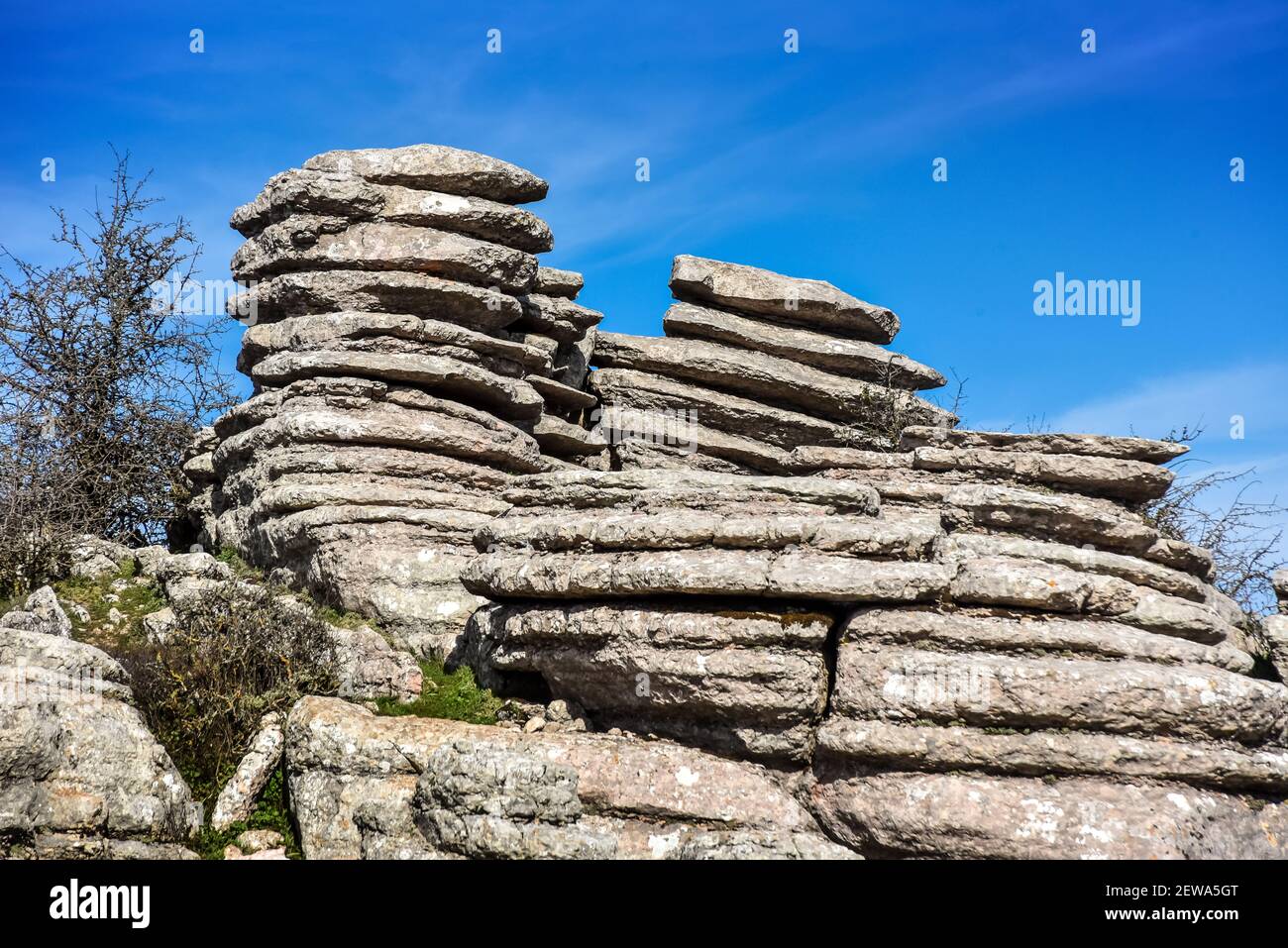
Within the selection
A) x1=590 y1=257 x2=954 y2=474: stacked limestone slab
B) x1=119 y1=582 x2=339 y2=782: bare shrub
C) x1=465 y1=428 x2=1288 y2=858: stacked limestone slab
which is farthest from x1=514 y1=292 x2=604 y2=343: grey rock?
x1=119 y1=582 x2=339 y2=782: bare shrub

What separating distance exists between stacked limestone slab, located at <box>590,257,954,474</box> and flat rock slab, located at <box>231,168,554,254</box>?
4475 mm

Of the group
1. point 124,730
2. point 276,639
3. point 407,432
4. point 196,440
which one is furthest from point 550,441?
point 124,730

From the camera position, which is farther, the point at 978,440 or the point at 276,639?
the point at 978,440

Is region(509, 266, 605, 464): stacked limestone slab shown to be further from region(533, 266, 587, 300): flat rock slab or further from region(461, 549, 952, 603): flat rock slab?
region(461, 549, 952, 603): flat rock slab

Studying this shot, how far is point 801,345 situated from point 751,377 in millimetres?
1471

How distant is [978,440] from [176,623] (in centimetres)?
1377

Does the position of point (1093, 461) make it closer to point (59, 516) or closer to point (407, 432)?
point (407, 432)

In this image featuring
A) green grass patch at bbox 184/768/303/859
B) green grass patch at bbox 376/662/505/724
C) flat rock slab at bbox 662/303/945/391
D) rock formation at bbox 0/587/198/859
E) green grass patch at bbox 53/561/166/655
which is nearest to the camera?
rock formation at bbox 0/587/198/859

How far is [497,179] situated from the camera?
2194 cm

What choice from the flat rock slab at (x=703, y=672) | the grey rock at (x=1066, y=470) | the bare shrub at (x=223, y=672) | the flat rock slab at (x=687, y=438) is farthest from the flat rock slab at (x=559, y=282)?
the flat rock slab at (x=703, y=672)

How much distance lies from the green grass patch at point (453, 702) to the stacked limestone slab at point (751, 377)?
8946 mm

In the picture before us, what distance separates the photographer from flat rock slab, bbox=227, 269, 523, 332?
20.8 meters

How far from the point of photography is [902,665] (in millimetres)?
12852
